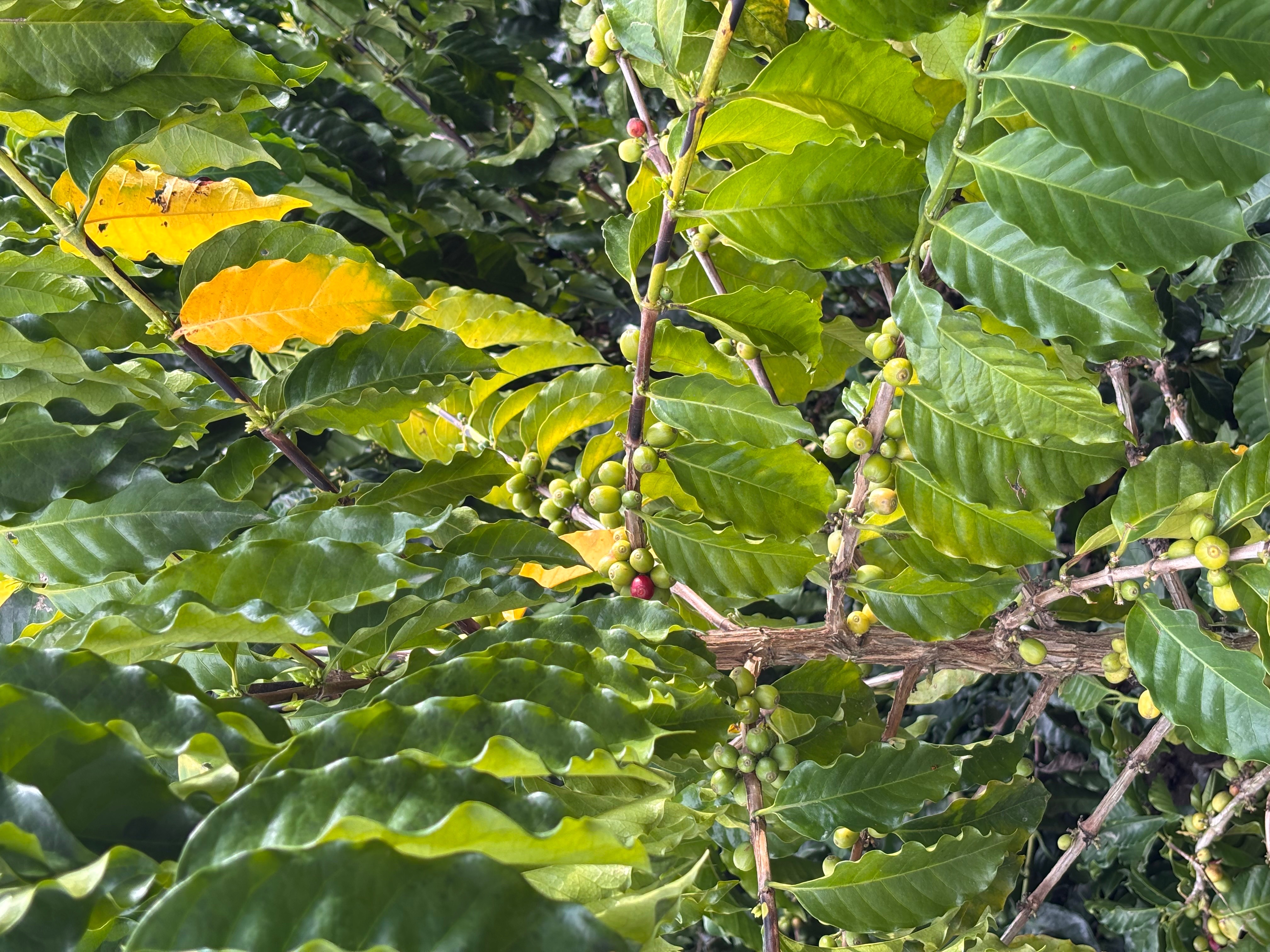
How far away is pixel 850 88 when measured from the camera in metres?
0.65

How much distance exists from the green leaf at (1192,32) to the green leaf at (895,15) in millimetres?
56

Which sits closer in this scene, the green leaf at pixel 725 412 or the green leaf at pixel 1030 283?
the green leaf at pixel 1030 283

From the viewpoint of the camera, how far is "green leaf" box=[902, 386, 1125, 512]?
0.67 m

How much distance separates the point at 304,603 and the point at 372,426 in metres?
0.48

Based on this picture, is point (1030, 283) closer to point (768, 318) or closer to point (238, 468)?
point (768, 318)

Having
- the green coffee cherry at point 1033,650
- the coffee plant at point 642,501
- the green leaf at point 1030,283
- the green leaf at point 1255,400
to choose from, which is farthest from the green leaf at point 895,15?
the green leaf at point 1255,400

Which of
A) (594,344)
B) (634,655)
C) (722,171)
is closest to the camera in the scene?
(634,655)

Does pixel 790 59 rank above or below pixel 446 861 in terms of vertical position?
above

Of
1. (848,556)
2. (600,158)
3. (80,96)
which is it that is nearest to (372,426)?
(80,96)

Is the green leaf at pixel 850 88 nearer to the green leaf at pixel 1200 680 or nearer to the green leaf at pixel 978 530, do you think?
the green leaf at pixel 978 530

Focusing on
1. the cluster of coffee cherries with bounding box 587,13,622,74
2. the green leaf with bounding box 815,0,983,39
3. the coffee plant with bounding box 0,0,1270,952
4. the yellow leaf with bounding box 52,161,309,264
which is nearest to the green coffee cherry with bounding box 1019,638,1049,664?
the coffee plant with bounding box 0,0,1270,952

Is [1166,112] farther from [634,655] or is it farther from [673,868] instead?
[673,868]

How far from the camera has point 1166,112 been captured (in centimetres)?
50

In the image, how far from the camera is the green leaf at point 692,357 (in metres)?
0.86
